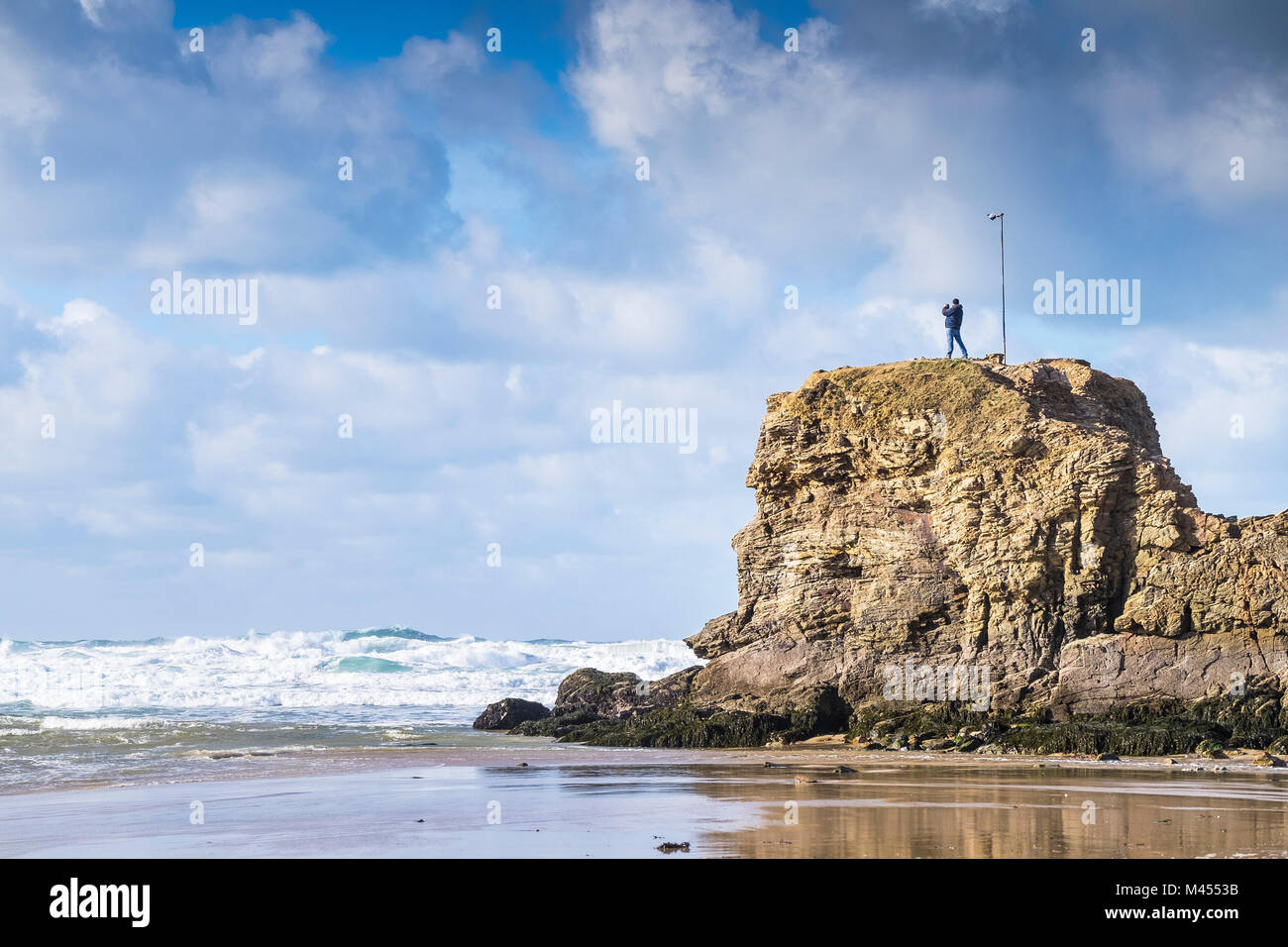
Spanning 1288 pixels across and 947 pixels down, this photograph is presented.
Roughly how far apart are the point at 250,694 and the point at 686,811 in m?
37.9

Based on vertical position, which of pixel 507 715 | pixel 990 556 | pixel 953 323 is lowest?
pixel 507 715

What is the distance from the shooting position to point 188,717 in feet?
110

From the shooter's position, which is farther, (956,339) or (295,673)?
(295,673)

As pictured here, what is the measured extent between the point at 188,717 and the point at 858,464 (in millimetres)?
21556

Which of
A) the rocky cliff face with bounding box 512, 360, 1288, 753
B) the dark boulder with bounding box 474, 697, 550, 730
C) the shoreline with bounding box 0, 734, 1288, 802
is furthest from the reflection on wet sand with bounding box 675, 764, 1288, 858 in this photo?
the dark boulder with bounding box 474, 697, 550, 730

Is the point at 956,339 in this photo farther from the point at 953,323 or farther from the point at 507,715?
the point at 507,715

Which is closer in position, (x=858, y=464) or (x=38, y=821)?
(x=38, y=821)

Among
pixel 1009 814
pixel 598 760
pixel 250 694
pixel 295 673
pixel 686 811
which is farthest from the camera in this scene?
pixel 295 673

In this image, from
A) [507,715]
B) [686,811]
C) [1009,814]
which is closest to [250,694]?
[507,715]

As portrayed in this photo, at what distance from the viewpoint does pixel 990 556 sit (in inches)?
930

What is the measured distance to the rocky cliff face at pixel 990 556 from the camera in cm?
2133

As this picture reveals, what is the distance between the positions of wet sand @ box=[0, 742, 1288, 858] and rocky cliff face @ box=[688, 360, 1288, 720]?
4.20 meters
